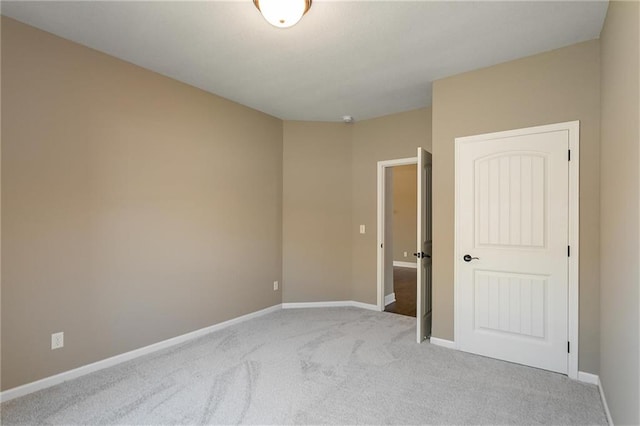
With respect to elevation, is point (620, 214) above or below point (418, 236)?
above

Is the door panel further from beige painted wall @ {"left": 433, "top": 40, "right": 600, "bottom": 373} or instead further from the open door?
beige painted wall @ {"left": 433, "top": 40, "right": 600, "bottom": 373}

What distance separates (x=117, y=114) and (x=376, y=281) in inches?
146

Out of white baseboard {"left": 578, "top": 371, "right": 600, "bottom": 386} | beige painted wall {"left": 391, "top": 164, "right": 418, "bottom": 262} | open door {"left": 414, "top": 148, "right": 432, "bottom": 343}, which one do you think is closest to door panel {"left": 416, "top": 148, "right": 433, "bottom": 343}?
open door {"left": 414, "top": 148, "right": 432, "bottom": 343}

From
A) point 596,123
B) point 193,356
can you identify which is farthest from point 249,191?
point 596,123

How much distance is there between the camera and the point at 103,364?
9.18 ft

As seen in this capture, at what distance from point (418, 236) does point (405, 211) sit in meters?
5.80

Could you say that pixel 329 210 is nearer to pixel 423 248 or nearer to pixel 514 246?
Answer: pixel 423 248

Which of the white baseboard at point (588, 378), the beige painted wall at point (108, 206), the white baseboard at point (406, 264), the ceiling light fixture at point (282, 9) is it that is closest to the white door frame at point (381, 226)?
the beige painted wall at point (108, 206)

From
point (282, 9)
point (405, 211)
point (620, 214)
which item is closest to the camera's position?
point (620, 214)

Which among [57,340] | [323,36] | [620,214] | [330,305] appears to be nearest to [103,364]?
[57,340]

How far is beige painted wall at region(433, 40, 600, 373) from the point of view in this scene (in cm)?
257

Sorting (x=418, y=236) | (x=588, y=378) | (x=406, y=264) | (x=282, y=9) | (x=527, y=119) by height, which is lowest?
(x=406, y=264)

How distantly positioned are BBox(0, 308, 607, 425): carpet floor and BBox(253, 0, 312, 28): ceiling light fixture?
100 inches

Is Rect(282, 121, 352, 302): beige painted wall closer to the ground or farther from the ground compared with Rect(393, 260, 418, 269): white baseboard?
farther from the ground
